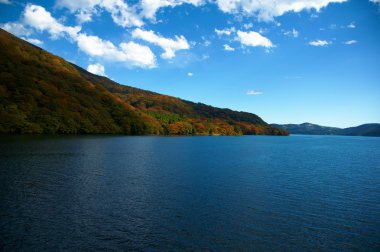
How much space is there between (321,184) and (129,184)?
98.4 feet

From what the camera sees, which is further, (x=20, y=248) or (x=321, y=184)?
(x=321, y=184)

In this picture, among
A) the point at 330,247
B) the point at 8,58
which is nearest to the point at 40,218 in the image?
the point at 330,247

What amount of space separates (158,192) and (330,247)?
68.8 feet

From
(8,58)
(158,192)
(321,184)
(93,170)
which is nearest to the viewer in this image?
(158,192)

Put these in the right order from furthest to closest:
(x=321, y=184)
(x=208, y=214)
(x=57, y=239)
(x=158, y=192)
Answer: (x=321, y=184) → (x=158, y=192) → (x=208, y=214) → (x=57, y=239)

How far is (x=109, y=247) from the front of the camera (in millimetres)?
20297

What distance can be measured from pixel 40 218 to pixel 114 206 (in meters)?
7.08

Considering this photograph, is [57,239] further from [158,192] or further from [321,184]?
[321,184]

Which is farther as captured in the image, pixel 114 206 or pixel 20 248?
pixel 114 206

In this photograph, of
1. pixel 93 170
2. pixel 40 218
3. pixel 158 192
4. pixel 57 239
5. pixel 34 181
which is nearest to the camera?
pixel 57 239

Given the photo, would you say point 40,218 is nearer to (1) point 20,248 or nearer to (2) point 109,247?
(1) point 20,248

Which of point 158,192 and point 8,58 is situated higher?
point 8,58

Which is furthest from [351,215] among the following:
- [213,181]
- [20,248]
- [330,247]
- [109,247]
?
[20,248]

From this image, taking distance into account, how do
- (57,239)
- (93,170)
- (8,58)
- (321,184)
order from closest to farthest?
(57,239) → (321,184) → (93,170) → (8,58)
